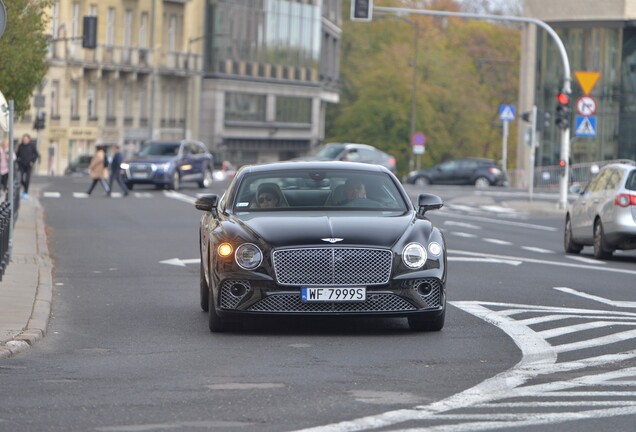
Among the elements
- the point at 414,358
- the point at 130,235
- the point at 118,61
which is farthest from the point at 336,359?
the point at 118,61

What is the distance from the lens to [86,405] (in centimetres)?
931

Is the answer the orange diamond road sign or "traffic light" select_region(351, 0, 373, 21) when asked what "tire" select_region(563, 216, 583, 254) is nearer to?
the orange diamond road sign

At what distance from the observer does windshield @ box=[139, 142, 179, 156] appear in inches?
2256

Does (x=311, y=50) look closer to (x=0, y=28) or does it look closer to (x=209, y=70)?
(x=209, y=70)

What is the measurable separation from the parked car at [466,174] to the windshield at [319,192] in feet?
203

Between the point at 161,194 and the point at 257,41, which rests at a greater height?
the point at 257,41

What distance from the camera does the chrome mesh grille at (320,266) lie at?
13.0 m

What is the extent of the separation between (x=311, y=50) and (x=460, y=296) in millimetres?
97310

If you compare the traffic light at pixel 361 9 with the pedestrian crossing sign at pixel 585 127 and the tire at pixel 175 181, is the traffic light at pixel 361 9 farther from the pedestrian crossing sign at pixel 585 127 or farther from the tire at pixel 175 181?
the tire at pixel 175 181

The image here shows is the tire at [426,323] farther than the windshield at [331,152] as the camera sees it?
No

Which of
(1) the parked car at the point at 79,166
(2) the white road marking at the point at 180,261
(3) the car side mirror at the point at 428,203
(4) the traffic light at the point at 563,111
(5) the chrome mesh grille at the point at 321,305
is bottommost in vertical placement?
(1) the parked car at the point at 79,166

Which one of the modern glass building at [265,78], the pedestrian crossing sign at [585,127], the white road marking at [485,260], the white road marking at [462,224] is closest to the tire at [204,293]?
the white road marking at [485,260]

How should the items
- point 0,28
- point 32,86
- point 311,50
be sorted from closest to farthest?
point 0,28 < point 32,86 < point 311,50

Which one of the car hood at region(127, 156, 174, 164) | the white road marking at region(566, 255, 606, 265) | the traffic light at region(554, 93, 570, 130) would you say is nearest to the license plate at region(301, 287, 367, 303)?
the white road marking at region(566, 255, 606, 265)
